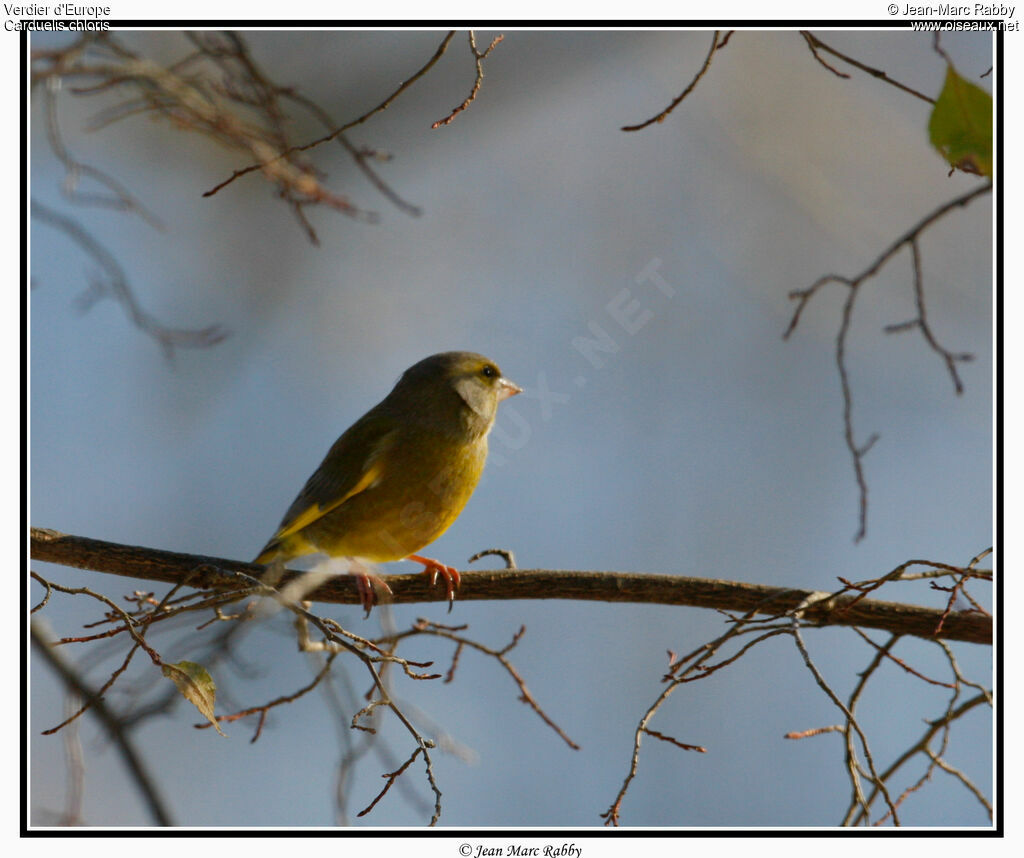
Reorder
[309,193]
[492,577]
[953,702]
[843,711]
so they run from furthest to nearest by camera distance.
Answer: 1. [309,193]
2. [492,577]
3. [953,702]
4. [843,711]

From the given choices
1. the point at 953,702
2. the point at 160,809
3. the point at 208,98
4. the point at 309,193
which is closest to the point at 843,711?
the point at 953,702

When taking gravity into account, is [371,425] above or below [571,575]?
above

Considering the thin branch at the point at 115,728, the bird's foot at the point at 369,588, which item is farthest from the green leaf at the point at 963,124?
the thin branch at the point at 115,728

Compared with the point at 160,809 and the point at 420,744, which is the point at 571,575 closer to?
the point at 420,744

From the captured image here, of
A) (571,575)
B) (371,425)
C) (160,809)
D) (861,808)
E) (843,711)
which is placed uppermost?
(371,425)

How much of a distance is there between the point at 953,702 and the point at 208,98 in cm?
332

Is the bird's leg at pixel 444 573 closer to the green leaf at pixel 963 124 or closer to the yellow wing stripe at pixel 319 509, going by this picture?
the yellow wing stripe at pixel 319 509

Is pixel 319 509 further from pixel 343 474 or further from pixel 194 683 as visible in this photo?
pixel 194 683

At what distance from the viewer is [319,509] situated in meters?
4.34

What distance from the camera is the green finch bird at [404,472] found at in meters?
4.19

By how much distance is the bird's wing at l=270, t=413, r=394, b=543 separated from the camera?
170 inches

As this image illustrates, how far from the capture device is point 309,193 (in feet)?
12.0
